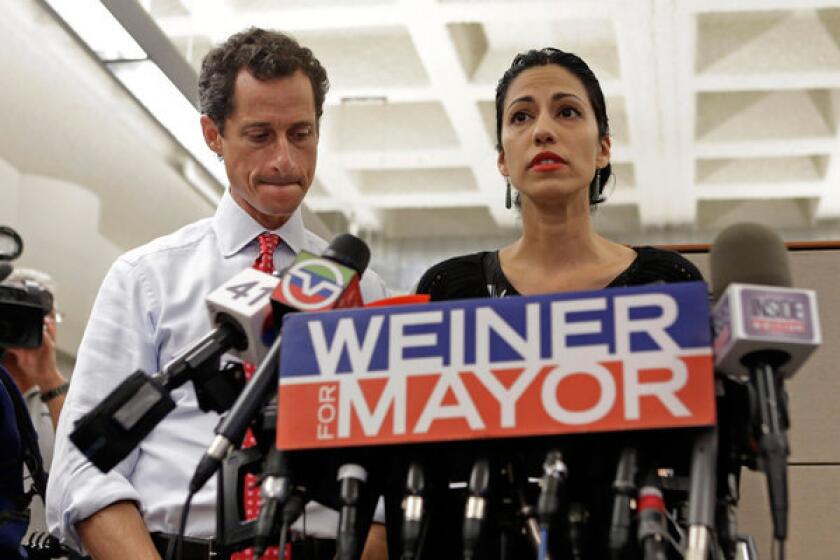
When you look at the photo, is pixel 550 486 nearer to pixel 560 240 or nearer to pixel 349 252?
pixel 349 252

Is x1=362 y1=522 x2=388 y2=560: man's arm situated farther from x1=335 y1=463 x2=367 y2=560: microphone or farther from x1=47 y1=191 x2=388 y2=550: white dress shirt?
x1=335 y1=463 x2=367 y2=560: microphone

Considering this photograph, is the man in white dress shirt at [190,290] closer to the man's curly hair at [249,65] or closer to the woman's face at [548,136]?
the man's curly hair at [249,65]

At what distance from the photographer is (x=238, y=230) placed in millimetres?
1551

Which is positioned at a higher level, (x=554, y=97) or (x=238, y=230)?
(x=554, y=97)

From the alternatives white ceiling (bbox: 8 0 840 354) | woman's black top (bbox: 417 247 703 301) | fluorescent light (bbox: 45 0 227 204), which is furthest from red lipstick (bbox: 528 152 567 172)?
white ceiling (bbox: 8 0 840 354)

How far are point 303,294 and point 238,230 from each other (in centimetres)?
61

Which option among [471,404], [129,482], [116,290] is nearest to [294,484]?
[471,404]

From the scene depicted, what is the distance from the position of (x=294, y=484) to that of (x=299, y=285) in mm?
162

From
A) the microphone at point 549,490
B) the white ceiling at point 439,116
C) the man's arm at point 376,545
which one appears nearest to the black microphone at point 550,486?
the microphone at point 549,490

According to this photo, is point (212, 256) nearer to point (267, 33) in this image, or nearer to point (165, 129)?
point (267, 33)

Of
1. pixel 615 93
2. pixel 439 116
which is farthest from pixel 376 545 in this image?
pixel 439 116

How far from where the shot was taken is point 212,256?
152 centimetres

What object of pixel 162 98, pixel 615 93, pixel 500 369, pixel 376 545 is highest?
pixel 615 93

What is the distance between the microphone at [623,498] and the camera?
2.66 ft
